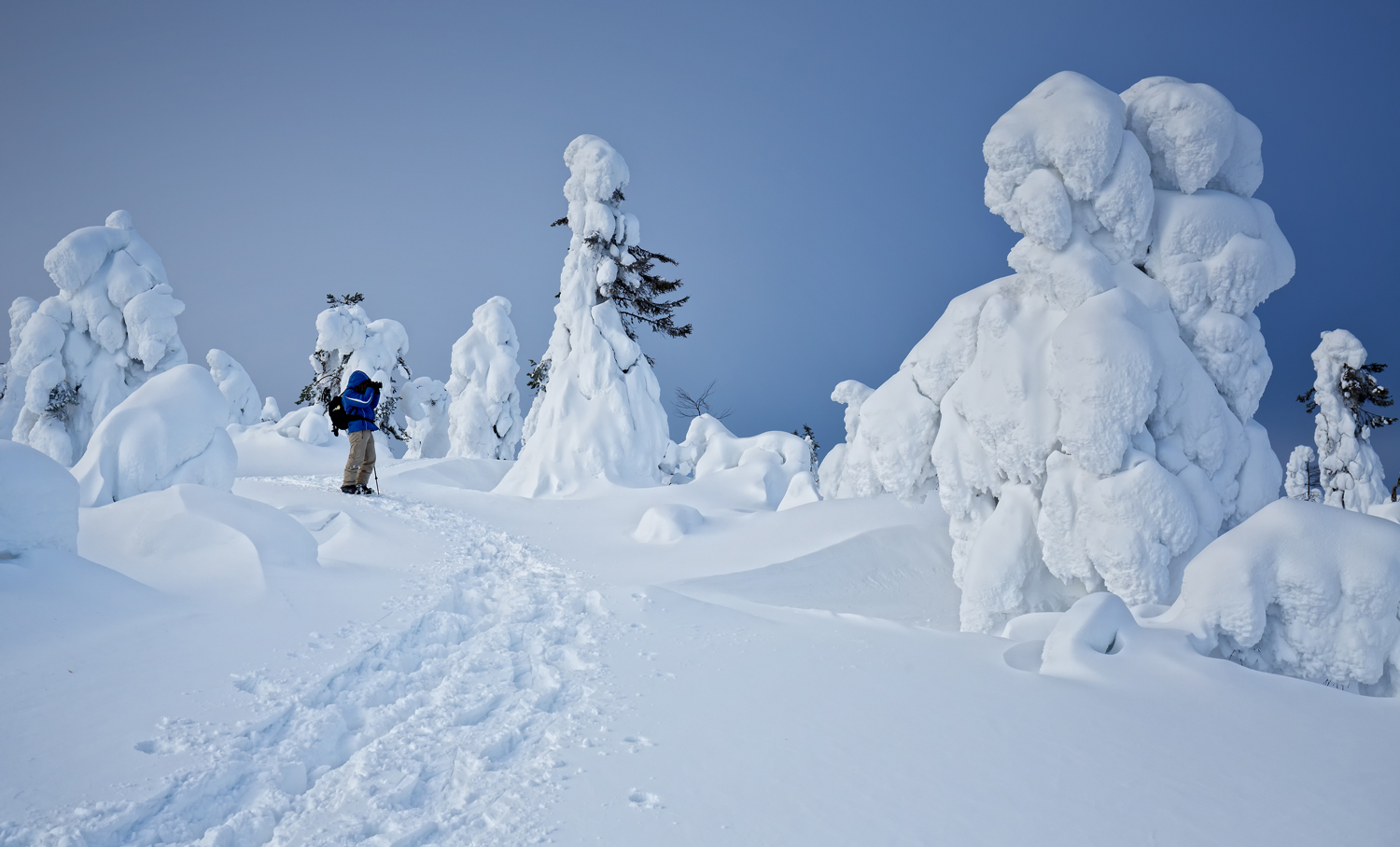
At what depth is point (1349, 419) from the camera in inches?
744

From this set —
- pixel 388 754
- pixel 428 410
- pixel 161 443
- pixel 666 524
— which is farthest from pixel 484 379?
pixel 388 754

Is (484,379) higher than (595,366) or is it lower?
higher

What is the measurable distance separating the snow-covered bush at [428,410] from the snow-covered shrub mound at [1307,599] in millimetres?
30280

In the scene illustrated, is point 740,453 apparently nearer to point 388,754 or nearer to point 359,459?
point 359,459

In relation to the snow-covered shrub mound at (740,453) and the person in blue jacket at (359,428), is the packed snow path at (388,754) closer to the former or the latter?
the person in blue jacket at (359,428)

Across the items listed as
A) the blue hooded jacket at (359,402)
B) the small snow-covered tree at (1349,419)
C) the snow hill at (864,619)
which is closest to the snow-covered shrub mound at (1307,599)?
the snow hill at (864,619)

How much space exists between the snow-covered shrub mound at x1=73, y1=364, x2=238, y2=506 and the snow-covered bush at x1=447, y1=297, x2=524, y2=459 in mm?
18220

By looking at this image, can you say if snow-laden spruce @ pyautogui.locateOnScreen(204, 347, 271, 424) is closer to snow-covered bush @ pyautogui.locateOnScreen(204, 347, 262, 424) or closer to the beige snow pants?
snow-covered bush @ pyautogui.locateOnScreen(204, 347, 262, 424)

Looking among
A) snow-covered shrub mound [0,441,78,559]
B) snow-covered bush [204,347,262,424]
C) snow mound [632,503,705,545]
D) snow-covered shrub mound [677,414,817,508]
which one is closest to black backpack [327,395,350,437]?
snow mound [632,503,705,545]

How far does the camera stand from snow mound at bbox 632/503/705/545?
9.59m

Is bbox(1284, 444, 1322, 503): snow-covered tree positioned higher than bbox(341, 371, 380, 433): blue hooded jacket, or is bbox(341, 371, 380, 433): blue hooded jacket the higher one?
bbox(1284, 444, 1322, 503): snow-covered tree

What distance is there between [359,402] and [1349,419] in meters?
24.9

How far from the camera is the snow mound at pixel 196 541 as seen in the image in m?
5.21

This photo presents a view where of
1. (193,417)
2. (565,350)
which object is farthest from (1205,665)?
(565,350)
